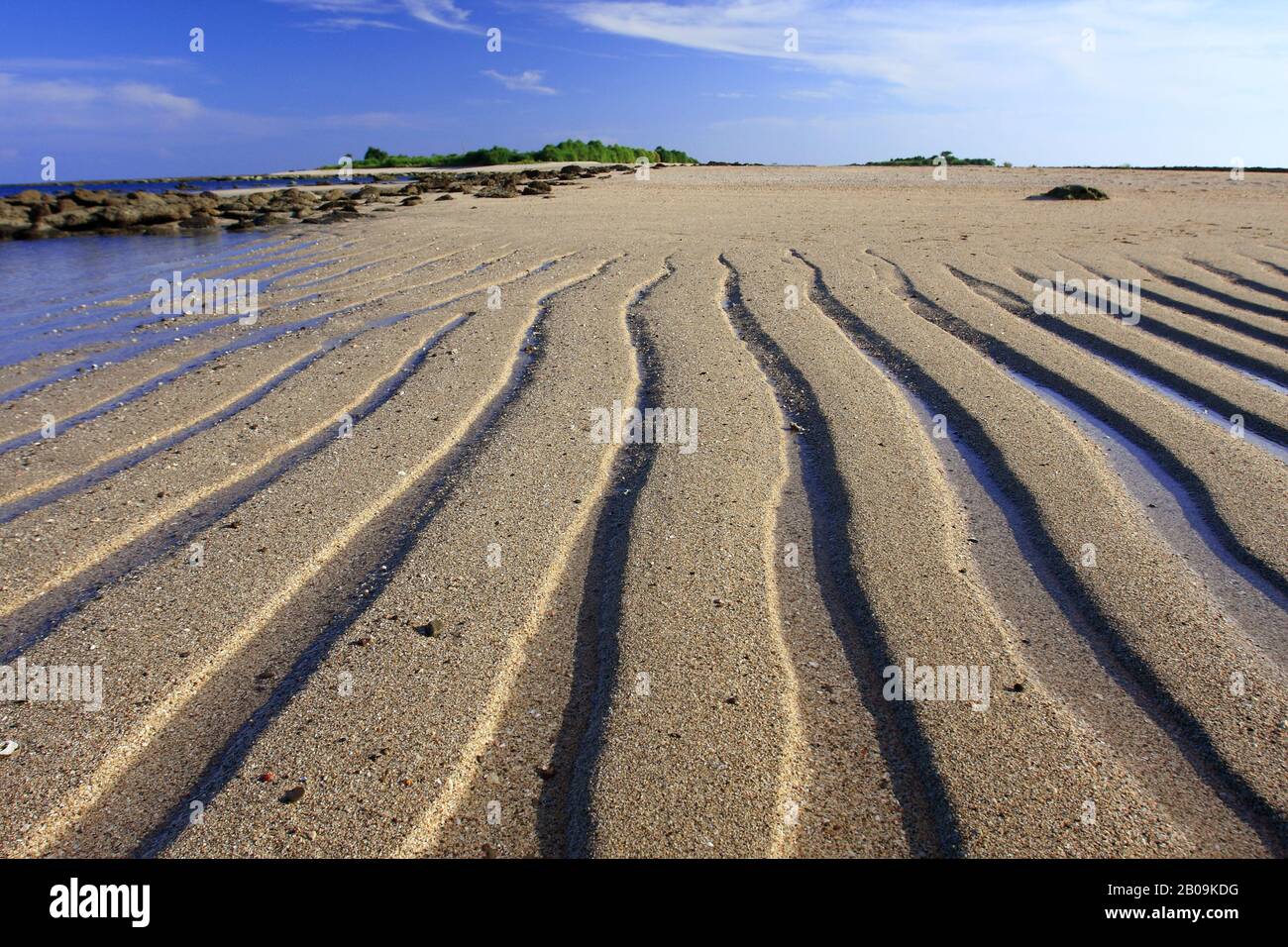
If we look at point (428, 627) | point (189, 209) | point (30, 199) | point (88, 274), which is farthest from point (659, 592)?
point (30, 199)

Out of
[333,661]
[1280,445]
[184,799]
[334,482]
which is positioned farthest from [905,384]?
[184,799]

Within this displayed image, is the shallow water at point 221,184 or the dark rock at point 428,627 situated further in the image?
the shallow water at point 221,184

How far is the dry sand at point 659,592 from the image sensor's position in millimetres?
2568

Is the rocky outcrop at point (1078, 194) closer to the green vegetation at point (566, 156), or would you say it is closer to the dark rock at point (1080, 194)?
the dark rock at point (1080, 194)

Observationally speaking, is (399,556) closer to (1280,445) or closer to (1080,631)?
(1080,631)

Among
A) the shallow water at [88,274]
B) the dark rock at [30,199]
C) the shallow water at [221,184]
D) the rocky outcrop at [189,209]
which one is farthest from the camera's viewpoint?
the shallow water at [221,184]

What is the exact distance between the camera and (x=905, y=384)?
263 inches

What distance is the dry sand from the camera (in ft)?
8.43

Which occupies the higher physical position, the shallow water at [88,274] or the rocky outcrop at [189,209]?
the rocky outcrop at [189,209]

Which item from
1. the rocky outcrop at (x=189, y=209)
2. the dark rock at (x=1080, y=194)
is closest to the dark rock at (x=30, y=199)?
the rocky outcrop at (x=189, y=209)

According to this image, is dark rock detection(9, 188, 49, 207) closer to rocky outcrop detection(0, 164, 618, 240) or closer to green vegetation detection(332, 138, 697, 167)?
rocky outcrop detection(0, 164, 618, 240)

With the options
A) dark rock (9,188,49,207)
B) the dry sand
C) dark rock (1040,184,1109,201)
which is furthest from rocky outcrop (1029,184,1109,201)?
dark rock (9,188,49,207)

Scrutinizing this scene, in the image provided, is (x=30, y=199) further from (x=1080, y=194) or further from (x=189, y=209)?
(x=1080, y=194)
